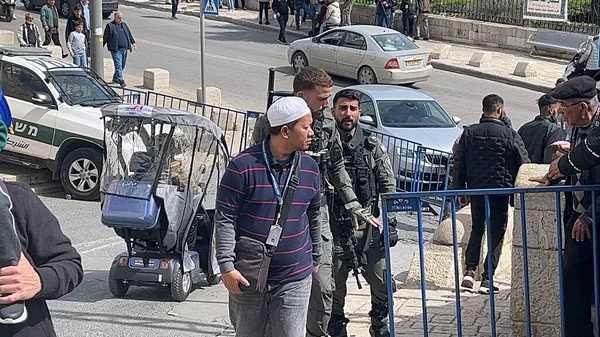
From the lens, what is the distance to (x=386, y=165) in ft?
21.9

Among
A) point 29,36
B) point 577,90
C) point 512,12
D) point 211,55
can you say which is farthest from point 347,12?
point 577,90

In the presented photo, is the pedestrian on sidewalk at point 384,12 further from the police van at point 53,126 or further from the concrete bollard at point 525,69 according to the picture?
the police van at point 53,126

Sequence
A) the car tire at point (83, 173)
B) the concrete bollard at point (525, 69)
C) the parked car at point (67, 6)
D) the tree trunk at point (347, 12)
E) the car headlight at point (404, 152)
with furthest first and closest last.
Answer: the parked car at point (67, 6) < the tree trunk at point (347, 12) < the concrete bollard at point (525, 69) < the car headlight at point (404, 152) < the car tire at point (83, 173)

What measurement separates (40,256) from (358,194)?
3614 millimetres

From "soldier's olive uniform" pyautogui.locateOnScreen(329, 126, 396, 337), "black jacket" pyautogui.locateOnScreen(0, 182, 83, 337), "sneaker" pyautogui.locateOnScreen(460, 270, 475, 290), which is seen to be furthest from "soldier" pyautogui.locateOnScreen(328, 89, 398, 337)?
"black jacket" pyautogui.locateOnScreen(0, 182, 83, 337)

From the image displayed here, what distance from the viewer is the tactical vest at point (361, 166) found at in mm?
6527

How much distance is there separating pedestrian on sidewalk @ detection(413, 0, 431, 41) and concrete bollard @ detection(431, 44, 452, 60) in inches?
92.1

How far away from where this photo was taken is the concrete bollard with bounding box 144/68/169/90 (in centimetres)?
2073

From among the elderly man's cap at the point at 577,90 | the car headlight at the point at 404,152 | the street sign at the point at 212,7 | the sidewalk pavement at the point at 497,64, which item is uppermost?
the elderly man's cap at the point at 577,90

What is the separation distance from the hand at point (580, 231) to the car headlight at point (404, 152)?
25.8 feet

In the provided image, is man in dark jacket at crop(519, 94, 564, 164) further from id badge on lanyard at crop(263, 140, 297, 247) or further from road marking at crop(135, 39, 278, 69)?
road marking at crop(135, 39, 278, 69)

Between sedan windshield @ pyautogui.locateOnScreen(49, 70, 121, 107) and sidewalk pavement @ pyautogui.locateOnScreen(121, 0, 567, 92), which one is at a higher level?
sedan windshield @ pyautogui.locateOnScreen(49, 70, 121, 107)

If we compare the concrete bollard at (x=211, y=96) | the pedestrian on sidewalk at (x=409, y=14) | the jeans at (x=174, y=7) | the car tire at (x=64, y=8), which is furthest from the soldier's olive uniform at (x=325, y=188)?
the jeans at (x=174, y=7)

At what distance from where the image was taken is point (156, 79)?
2073 cm
